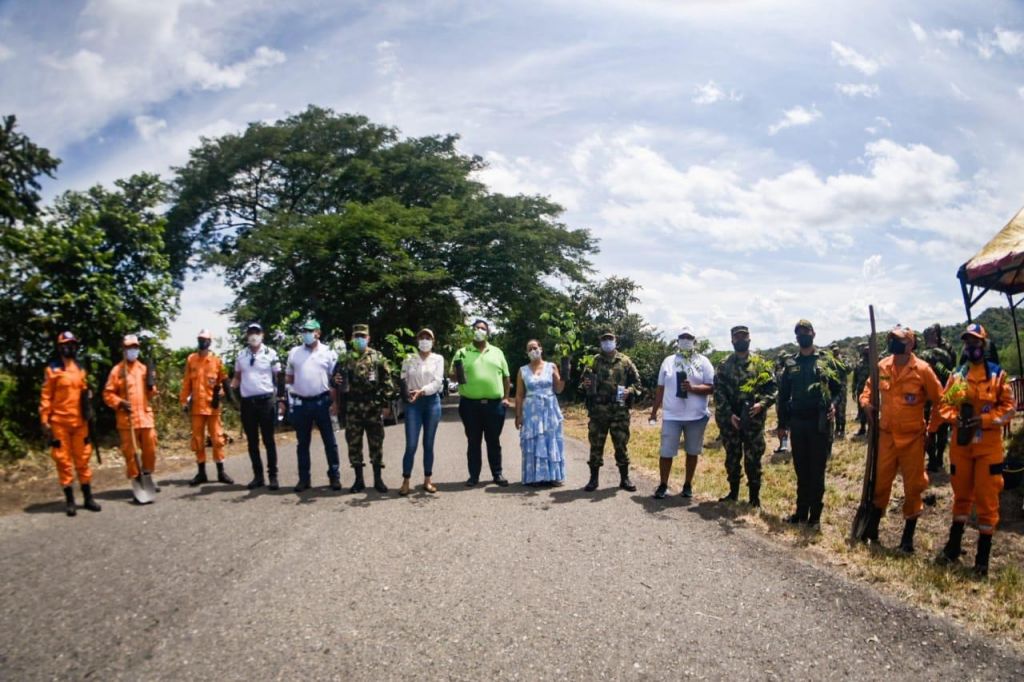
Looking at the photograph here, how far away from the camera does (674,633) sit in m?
4.02

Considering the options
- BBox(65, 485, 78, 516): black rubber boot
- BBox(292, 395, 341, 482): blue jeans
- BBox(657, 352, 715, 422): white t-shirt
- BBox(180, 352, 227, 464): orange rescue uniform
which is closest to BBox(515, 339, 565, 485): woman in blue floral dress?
BBox(657, 352, 715, 422): white t-shirt

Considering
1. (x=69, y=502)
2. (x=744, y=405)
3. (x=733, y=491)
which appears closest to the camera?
(x=69, y=502)

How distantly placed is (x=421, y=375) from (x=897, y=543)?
17.8 ft

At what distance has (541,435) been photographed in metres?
8.54

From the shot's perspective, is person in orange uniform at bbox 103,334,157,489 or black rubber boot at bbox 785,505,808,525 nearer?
black rubber boot at bbox 785,505,808,525

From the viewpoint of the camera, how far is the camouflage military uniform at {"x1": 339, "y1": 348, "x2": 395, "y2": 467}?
8250 mm

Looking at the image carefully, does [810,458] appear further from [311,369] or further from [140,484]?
[140,484]

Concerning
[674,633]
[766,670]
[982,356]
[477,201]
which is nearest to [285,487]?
[674,633]

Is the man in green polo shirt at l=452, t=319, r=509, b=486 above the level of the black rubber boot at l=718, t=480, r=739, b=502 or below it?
above

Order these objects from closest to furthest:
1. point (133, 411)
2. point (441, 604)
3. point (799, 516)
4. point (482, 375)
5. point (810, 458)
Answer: point (441, 604), point (810, 458), point (799, 516), point (133, 411), point (482, 375)

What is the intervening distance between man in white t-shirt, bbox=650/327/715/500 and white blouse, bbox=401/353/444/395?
2724 millimetres

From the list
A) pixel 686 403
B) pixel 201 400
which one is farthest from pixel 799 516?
pixel 201 400

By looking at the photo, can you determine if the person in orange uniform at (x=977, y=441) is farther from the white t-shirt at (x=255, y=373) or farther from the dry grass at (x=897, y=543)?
the white t-shirt at (x=255, y=373)

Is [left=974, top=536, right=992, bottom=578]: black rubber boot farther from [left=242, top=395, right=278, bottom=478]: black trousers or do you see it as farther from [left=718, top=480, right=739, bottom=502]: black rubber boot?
[left=242, top=395, right=278, bottom=478]: black trousers
